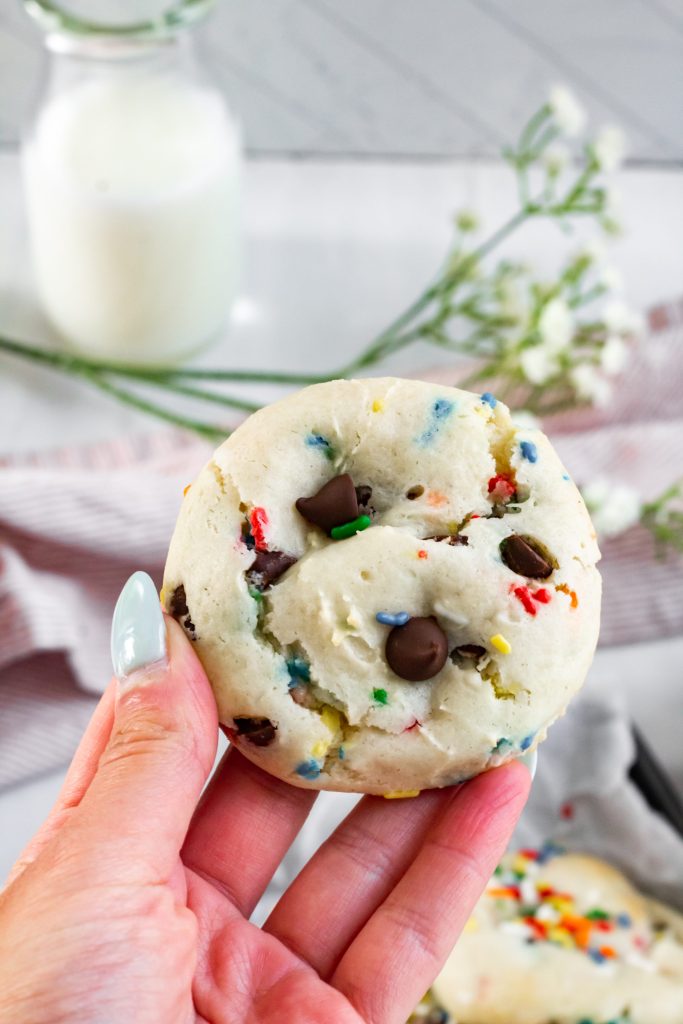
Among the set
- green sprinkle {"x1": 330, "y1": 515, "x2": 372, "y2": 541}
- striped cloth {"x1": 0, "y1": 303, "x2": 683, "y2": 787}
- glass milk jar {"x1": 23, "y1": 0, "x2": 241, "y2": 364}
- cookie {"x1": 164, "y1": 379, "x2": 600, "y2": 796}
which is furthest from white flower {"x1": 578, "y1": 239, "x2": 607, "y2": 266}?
green sprinkle {"x1": 330, "y1": 515, "x2": 372, "y2": 541}

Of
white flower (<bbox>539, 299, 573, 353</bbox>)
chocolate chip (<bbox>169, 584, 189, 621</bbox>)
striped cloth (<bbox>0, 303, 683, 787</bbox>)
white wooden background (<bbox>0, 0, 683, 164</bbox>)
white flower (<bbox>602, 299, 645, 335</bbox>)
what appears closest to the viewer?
chocolate chip (<bbox>169, 584, 189, 621</bbox>)

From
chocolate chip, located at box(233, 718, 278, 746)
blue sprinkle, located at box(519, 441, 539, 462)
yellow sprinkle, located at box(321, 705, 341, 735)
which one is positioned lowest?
chocolate chip, located at box(233, 718, 278, 746)

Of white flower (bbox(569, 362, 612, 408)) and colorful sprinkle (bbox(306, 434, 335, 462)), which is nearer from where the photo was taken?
colorful sprinkle (bbox(306, 434, 335, 462))

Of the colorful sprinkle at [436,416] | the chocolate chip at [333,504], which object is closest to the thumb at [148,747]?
the chocolate chip at [333,504]

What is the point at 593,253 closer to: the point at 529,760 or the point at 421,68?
the point at 421,68

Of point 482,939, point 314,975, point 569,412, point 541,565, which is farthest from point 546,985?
point 569,412

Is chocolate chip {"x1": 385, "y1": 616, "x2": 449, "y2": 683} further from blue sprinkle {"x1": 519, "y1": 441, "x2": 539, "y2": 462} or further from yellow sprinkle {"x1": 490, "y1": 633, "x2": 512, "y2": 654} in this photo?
blue sprinkle {"x1": 519, "y1": 441, "x2": 539, "y2": 462}

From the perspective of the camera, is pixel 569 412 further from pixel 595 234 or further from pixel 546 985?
pixel 546 985
